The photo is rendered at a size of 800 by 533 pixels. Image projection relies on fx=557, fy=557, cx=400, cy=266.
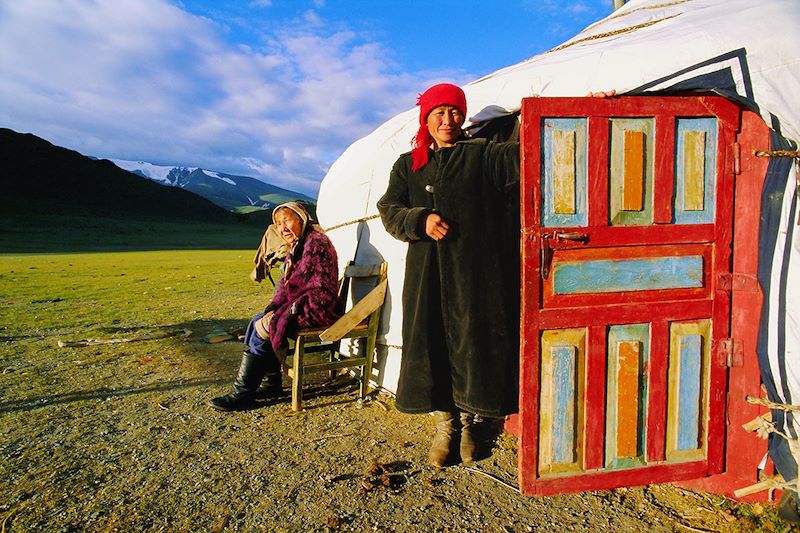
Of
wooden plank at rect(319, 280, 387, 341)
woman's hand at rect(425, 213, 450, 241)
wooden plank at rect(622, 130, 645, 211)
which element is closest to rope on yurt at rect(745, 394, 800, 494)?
wooden plank at rect(622, 130, 645, 211)

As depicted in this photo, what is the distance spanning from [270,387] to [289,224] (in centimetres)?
122

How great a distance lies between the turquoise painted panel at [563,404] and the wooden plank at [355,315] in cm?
166

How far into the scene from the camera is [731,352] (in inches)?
102

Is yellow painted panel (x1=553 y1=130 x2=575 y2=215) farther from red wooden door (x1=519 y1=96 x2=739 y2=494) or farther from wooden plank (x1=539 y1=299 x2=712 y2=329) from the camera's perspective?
wooden plank (x1=539 y1=299 x2=712 y2=329)

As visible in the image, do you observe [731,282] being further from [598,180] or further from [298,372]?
[298,372]

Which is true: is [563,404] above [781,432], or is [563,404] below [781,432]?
above

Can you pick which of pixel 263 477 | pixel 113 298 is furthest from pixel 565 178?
pixel 113 298

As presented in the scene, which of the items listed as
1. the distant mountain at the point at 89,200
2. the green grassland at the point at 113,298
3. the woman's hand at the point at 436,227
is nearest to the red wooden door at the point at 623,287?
the woman's hand at the point at 436,227

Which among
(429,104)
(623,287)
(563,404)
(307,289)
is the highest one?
(429,104)

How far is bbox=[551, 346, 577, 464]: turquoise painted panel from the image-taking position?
2582 mm

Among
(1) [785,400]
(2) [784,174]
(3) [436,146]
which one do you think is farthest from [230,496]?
(2) [784,174]

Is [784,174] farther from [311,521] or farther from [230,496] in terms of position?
[230,496]

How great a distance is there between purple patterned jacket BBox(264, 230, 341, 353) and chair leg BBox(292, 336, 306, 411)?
9cm

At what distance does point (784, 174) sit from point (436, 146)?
1.64 m
